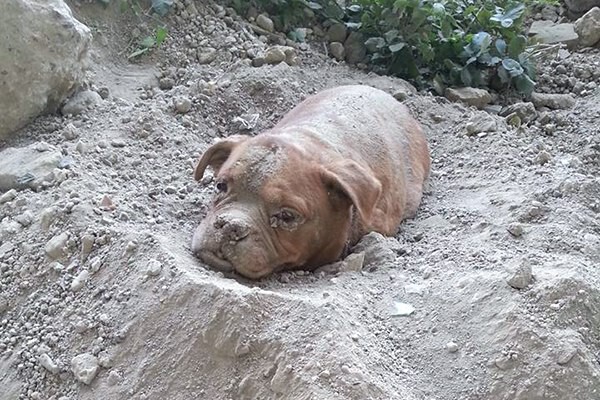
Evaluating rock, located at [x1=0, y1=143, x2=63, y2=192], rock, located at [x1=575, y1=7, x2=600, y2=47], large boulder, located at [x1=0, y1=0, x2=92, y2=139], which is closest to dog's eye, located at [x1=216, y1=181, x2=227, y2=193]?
rock, located at [x1=0, y1=143, x2=63, y2=192]

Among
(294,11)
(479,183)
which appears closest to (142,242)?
(479,183)

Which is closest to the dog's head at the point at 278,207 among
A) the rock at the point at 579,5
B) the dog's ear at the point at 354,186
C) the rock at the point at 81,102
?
the dog's ear at the point at 354,186

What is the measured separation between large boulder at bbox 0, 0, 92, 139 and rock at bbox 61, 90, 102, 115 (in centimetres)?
6

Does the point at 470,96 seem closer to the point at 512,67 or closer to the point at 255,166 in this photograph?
the point at 512,67

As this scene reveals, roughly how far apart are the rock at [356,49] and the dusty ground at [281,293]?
1655 mm

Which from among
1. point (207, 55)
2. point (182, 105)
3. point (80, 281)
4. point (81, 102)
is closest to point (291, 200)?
point (80, 281)

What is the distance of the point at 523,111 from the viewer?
6098mm

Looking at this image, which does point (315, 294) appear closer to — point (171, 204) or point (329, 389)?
point (329, 389)

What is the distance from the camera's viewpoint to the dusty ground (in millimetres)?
3178

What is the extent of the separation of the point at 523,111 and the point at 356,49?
4.18 ft

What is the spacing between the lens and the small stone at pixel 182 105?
5312mm

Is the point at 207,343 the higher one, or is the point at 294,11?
Result: the point at 207,343

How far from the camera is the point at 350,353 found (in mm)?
3119

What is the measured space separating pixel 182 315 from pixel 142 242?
485 mm
